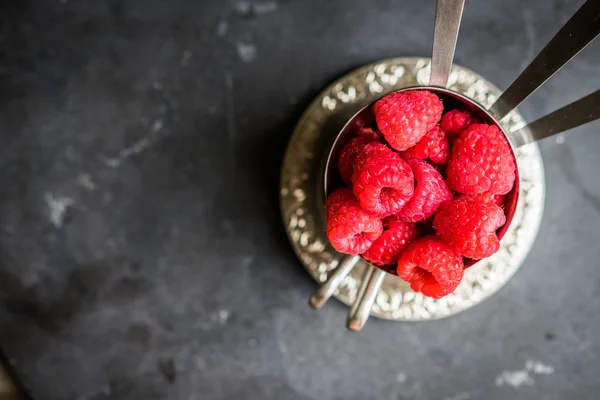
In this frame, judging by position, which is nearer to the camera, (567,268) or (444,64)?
(444,64)

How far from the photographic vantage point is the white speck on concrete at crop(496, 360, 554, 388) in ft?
3.16

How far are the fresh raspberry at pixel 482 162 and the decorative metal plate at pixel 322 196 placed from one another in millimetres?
240

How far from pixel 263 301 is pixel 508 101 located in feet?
1.73

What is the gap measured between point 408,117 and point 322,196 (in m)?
0.28

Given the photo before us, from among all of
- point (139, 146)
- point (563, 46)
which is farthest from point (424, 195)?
point (139, 146)

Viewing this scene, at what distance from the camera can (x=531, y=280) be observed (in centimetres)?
→ 95

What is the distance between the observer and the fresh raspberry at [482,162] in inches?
25.7

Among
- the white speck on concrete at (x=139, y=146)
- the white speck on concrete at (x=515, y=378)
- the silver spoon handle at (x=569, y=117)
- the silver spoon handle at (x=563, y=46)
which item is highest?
the silver spoon handle at (x=563, y=46)

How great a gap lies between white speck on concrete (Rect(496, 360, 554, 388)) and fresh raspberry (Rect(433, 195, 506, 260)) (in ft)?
1.42

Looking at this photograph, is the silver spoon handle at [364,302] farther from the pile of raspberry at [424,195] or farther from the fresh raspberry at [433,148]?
the fresh raspberry at [433,148]

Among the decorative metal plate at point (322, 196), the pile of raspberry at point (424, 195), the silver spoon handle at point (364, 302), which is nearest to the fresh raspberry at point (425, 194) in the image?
the pile of raspberry at point (424, 195)

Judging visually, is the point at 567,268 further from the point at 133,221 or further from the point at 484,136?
the point at 133,221

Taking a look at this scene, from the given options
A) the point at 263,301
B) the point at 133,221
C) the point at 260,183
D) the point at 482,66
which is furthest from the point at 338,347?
the point at 482,66

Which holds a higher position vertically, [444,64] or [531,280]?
[444,64]
